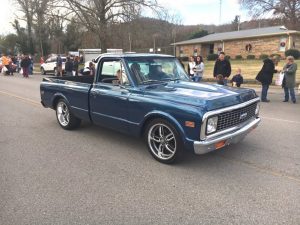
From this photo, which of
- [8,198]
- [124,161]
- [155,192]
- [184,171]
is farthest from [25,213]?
[184,171]

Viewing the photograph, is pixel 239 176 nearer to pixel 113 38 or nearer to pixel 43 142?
pixel 43 142

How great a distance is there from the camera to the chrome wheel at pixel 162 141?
5.07m

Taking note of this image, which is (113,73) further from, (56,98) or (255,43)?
(255,43)

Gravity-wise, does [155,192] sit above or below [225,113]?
below

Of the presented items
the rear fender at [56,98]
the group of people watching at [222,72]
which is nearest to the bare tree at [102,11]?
the group of people watching at [222,72]

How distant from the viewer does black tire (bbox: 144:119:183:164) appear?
4918 mm

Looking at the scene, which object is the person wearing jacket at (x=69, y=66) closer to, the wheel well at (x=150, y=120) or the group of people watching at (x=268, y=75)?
the group of people watching at (x=268, y=75)

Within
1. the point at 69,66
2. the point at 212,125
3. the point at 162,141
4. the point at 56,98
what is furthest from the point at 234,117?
the point at 69,66

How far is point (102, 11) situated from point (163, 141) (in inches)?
1130

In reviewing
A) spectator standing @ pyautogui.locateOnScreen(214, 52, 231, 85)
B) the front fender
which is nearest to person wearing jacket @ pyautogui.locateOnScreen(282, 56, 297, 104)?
spectator standing @ pyautogui.locateOnScreen(214, 52, 231, 85)

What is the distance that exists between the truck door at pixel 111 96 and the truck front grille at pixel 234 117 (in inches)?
65.3

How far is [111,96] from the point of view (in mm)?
5797

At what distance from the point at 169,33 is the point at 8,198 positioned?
65691 mm

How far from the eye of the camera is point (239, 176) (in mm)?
4645
